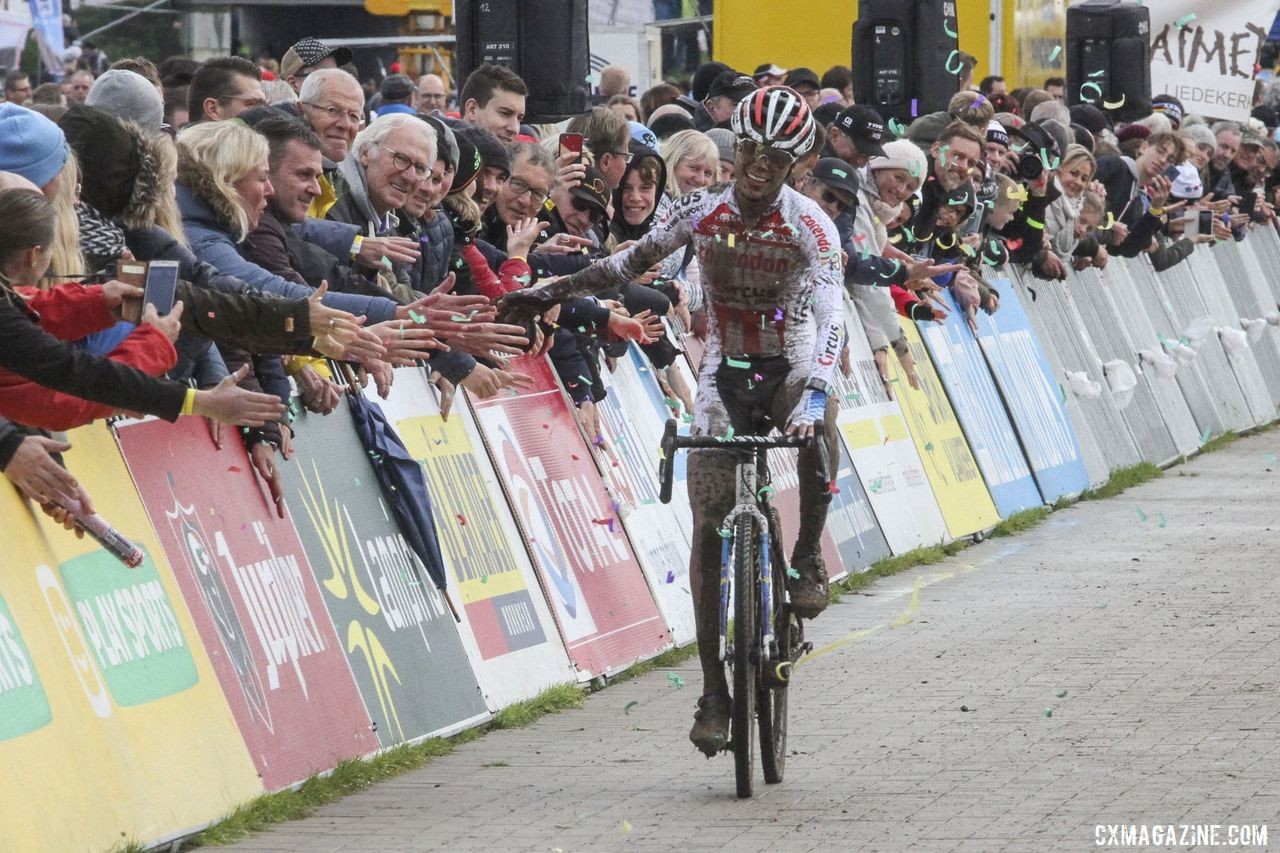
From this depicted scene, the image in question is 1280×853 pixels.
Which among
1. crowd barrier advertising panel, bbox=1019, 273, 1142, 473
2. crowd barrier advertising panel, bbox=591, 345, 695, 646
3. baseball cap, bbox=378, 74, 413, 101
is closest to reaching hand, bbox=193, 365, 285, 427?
crowd barrier advertising panel, bbox=591, 345, 695, 646

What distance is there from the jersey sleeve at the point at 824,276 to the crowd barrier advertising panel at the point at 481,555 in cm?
192

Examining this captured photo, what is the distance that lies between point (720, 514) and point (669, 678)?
87.8 inches

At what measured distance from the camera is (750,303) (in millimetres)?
8461

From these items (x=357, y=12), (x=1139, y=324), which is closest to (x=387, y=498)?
(x=1139, y=324)

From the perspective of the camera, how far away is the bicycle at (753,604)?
787cm

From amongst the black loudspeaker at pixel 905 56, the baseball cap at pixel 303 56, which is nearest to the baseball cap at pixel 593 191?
the baseball cap at pixel 303 56

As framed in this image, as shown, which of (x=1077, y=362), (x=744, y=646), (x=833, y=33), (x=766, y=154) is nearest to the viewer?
(x=744, y=646)

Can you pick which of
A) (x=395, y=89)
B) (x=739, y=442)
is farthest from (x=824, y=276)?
(x=395, y=89)

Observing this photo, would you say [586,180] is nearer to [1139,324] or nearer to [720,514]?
[720,514]

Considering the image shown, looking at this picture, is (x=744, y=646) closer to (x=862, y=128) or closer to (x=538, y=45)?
(x=862, y=128)

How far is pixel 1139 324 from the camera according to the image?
1988 centimetres

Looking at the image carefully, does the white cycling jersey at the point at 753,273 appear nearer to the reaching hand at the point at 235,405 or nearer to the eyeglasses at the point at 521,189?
the reaching hand at the point at 235,405

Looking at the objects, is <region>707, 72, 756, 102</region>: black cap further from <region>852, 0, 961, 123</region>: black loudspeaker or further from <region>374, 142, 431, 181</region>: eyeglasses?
<region>374, 142, 431, 181</region>: eyeglasses

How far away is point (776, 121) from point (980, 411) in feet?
25.9
